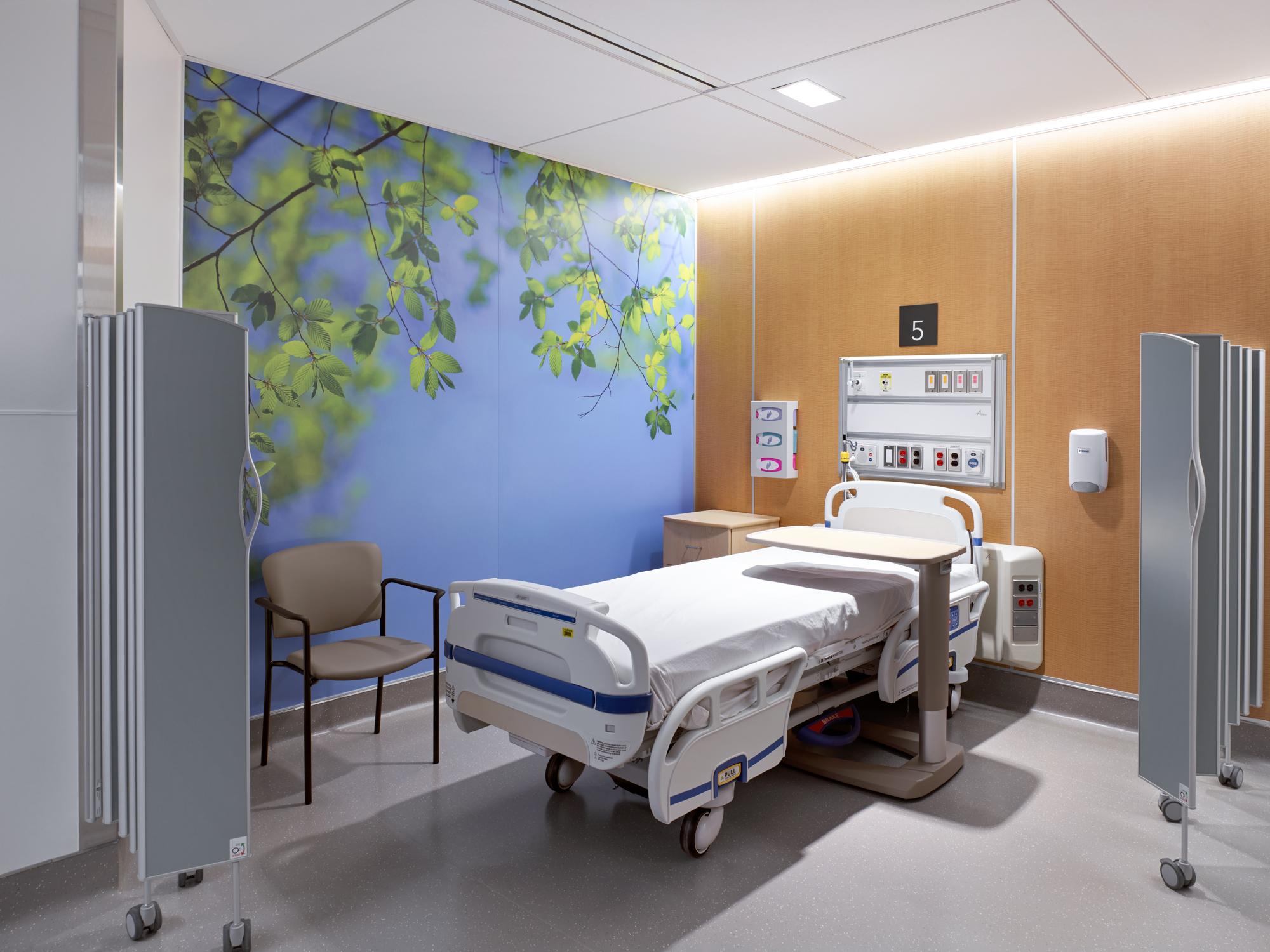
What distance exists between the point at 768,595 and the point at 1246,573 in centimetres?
178

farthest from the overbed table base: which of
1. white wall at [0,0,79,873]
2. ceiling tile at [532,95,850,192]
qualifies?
ceiling tile at [532,95,850,192]

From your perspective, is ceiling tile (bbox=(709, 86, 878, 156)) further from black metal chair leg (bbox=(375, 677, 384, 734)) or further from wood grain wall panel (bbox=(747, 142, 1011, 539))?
black metal chair leg (bbox=(375, 677, 384, 734))

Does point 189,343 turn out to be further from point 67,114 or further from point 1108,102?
point 1108,102

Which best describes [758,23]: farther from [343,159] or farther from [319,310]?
[319,310]

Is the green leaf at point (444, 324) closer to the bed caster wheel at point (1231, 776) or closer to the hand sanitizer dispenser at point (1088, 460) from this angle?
the hand sanitizer dispenser at point (1088, 460)

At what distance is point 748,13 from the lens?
3021 mm

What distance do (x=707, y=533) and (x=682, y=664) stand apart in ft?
8.29

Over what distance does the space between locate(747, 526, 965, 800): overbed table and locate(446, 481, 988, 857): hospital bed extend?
0.57ft

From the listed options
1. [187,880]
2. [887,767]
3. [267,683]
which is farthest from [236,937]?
[887,767]

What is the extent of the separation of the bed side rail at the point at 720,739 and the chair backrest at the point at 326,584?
5.56 ft

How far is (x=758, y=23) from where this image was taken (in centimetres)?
310

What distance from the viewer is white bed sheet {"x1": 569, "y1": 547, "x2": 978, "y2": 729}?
279cm

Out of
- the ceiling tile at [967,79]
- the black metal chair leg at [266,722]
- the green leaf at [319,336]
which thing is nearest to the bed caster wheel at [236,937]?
the black metal chair leg at [266,722]

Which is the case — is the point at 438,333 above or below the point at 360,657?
above
